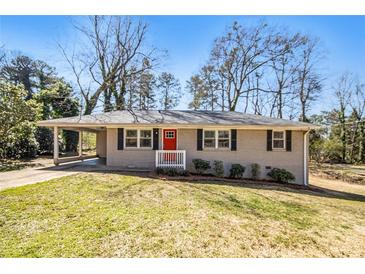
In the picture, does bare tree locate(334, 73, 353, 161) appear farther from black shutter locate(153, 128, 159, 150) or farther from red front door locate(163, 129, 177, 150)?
black shutter locate(153, 128, 159, 150)

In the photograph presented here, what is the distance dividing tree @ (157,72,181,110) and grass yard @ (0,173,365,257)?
20995 millimetres

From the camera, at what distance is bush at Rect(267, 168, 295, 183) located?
1002 centimetres

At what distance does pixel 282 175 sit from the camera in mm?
10016

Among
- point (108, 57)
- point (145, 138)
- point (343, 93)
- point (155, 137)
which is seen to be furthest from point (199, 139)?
point (343, 93)

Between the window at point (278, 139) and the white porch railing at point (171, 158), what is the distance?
15.1ft

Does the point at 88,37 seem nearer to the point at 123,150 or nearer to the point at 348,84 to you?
the point at 123,150

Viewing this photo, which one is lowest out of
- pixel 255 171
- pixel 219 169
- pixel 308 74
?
pixel 255 171

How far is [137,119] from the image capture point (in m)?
10.9

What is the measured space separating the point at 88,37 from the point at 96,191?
58.7 feet

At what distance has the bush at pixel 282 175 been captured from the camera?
10016mm

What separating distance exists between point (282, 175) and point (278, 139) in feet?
5.92

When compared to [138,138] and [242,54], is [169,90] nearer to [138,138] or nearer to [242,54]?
[242,54]

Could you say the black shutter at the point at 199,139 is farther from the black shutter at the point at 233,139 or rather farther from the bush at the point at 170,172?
the bush at the point at 170,172

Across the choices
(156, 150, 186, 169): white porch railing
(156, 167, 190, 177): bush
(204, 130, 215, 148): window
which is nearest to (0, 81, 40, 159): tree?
(156, 150, 186, 169): white porch railing
